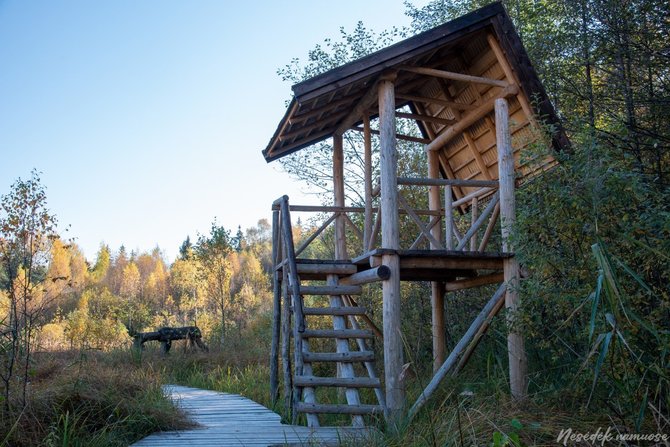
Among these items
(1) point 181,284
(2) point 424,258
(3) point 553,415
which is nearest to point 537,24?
(2) point 424,258

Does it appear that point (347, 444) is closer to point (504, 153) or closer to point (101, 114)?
point (504, 153)

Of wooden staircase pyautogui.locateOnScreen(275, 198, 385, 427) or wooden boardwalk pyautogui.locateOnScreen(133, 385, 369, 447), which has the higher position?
wooden staircase pyautogui.locateOnScreen(275, 198, 385, 427)

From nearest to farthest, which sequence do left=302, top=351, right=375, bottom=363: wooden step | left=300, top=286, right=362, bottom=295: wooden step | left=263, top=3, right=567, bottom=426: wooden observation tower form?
left=302, top=351, right=375, bottom=363: wooden step → left=263, top=3, right=567, bottom=426: wooden observation tower → left=300, top=286, right=362, bottom=295: wooden step

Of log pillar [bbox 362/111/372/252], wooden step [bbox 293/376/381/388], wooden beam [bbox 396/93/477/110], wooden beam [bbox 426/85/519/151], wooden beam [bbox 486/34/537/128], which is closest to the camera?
wooden step [bbox 293/376/381/388]

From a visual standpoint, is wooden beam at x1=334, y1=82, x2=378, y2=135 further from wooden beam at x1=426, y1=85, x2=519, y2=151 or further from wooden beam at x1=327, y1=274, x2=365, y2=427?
wooden beam at x1=327, y1=274, x2=365, y2=427

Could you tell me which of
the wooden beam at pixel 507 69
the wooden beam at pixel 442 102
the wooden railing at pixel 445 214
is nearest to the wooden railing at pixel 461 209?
the wooden railing at pixel 445 214

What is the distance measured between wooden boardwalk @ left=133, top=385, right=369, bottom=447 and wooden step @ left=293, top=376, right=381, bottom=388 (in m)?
0.51

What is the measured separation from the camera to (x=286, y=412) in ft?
25.5

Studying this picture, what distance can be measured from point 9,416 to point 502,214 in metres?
5.81

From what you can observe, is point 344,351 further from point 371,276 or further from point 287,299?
point 287,299

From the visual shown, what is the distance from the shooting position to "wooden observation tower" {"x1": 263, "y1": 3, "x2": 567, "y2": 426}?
751 cm

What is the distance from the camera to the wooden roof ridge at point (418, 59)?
7613 mm

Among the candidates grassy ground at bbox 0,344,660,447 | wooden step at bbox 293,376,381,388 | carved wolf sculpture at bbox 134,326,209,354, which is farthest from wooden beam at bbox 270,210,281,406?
carved wolf sculpture at bbox 134,326,209,354

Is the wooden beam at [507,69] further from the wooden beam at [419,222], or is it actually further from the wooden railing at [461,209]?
the wooden beam at [419,222]
